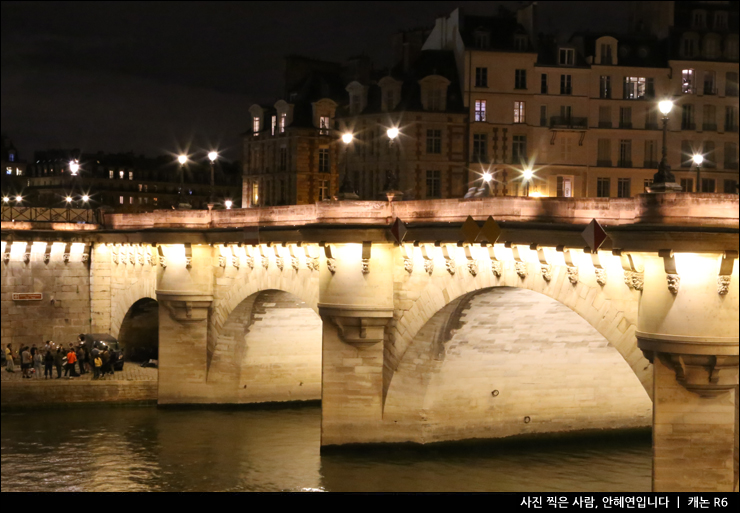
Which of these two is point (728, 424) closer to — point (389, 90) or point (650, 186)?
point (650, 186)

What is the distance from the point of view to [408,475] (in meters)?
29.1

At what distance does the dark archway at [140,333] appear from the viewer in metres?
49.1

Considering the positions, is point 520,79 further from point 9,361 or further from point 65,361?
point 9,361

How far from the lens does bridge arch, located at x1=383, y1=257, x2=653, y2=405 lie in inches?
841

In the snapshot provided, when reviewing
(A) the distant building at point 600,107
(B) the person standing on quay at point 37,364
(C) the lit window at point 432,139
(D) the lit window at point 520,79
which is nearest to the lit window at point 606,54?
(A) the distant building at point 600,107

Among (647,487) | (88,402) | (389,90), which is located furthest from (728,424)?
(389,90)

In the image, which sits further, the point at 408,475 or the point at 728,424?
the point at 408,475

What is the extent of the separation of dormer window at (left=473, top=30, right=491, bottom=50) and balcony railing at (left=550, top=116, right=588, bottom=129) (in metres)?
5.16

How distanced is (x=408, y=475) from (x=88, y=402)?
54.1 ft

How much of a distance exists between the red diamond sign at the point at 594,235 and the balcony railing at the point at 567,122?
124 feet

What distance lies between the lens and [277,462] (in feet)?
105

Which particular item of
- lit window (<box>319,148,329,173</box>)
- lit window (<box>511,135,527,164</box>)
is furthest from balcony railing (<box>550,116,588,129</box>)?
lit window (<box>319,148,329,173</box>)

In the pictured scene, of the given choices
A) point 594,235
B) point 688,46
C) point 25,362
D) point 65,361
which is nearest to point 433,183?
point 688,46

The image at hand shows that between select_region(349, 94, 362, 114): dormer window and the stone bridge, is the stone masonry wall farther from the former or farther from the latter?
A: select_region(349, 94, 362, 114): dormer window
